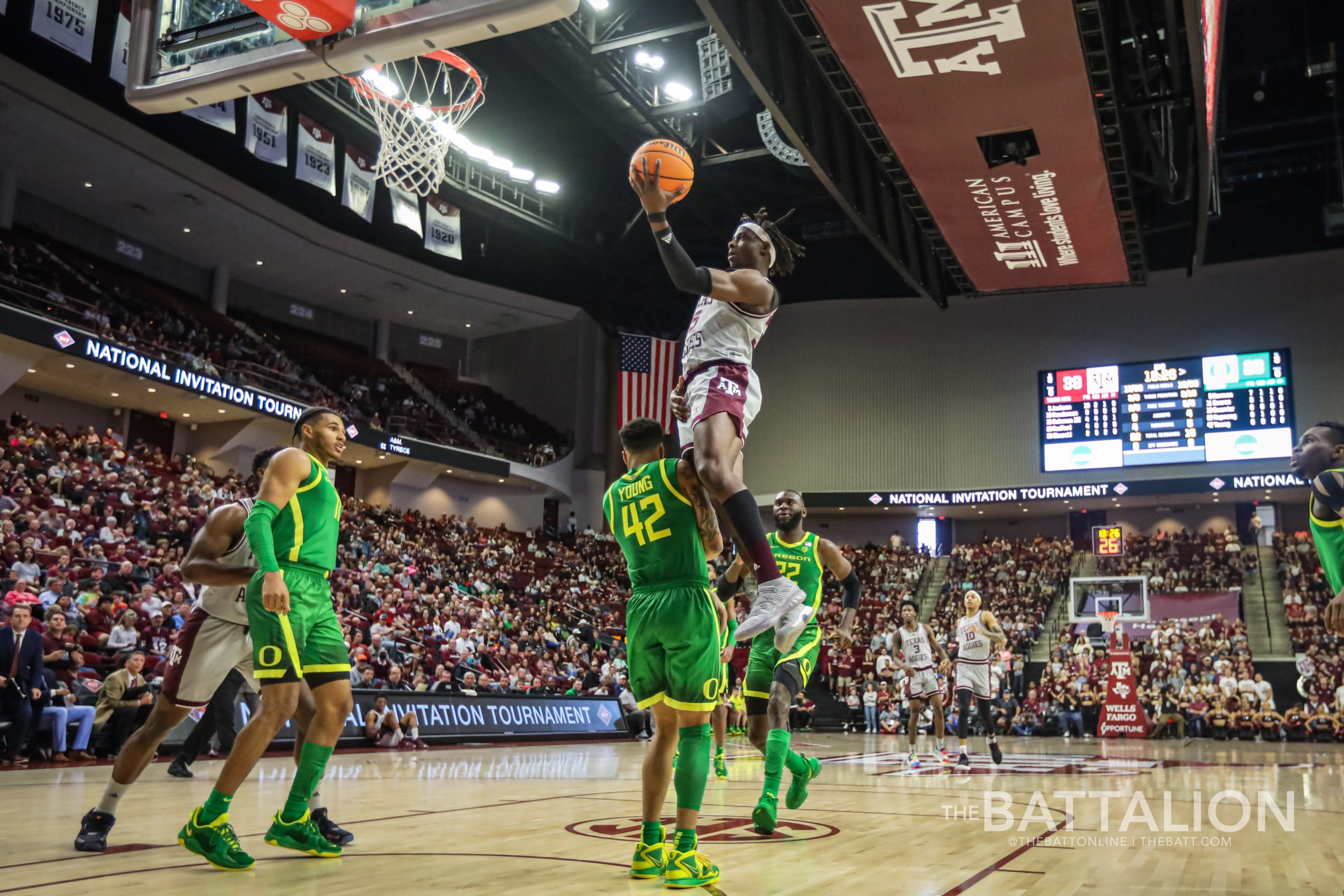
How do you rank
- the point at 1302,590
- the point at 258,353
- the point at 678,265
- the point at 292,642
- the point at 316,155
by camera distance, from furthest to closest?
the point at 258,353, the point at 1302,590, the point at 316,155, the point at 292,642, the point at 678,265

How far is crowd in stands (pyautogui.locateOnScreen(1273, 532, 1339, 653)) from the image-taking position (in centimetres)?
2370

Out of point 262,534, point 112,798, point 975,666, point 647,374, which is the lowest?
point 112,798

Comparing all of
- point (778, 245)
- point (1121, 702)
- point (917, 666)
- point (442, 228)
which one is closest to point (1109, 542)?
point (1121, 702)

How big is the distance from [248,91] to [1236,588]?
2777 cm

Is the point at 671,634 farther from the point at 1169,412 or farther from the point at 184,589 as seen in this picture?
the point at 1169,412

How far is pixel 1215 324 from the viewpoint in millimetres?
30266

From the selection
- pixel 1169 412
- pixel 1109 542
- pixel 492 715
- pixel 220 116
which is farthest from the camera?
pixel 1169 412

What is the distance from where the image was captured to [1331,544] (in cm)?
469

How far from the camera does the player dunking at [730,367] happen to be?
443 cm

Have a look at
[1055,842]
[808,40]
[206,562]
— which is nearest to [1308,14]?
[808,40]

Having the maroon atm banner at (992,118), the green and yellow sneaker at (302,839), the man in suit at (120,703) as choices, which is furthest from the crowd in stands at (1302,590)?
the green and yellow sneaker at (302,839)

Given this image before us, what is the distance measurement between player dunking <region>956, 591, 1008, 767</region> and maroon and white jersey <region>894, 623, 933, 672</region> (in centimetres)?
113

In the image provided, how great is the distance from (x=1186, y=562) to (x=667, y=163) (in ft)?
95.2

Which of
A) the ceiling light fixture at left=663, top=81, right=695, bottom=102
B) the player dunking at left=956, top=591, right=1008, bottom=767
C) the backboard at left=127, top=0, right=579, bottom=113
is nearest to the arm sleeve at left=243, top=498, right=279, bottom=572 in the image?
the backboard at left=127, top=0, right=579, bottom=113
